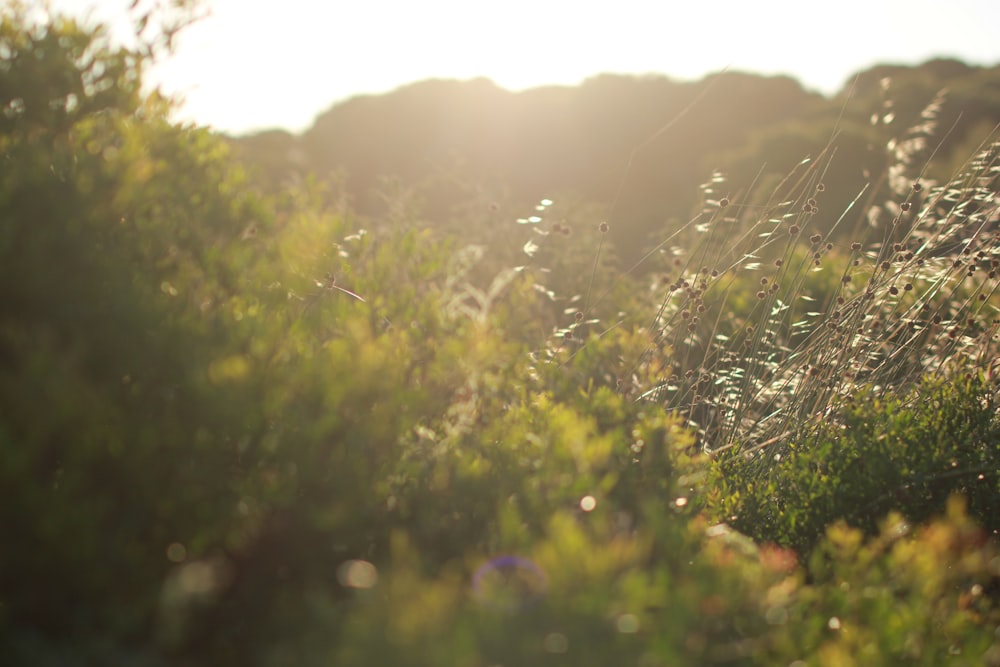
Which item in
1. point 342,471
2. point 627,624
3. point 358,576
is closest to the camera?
point 627,624

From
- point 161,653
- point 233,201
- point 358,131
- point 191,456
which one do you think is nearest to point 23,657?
point 161,653

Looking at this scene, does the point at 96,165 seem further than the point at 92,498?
Yes

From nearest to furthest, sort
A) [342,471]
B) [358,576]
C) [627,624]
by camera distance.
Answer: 1. [627,624]
2. [358,576]
3. [342,471]

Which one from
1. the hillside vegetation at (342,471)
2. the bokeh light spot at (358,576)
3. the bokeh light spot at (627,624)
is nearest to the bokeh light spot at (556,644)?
the hillside vegetation at (342,471)

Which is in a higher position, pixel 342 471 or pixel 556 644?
pixel 342 471

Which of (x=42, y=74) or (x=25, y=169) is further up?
(x=42, y=74)

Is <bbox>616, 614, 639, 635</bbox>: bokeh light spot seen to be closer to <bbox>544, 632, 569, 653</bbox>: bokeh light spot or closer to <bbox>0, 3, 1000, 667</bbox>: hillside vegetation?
<bbox>0, 3, 1000, 667</bbox>: hillside vegetation

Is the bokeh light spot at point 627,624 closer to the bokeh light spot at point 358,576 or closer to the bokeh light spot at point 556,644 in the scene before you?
the bokeh light spot at point 556,644

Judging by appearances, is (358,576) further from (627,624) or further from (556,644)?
(627,624)

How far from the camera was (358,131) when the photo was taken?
25016 millimetres

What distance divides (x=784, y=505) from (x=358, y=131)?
924 inches

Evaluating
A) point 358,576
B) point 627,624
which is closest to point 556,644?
point 627,624

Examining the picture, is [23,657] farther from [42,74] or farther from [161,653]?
[42,74]

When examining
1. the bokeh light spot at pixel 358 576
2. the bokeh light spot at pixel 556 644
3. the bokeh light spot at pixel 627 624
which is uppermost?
the bokeh light spot at pixel 358 576
